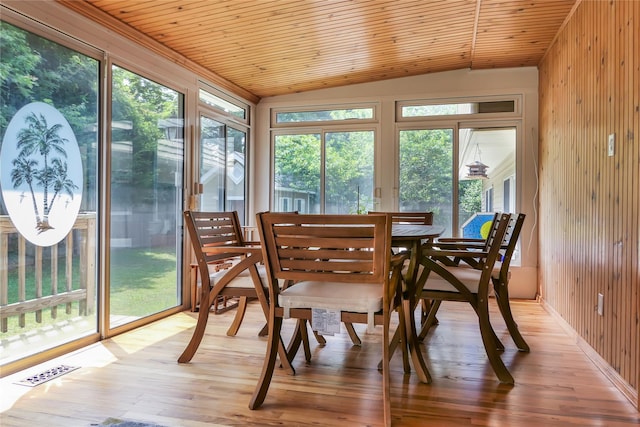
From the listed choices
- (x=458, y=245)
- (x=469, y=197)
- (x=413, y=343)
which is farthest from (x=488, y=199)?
(x=413, y=343)

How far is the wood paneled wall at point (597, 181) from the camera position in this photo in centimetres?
216

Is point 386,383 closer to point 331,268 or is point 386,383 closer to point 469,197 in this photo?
point 331,268

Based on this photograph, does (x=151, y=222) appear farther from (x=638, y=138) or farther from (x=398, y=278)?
Answer: (x=638, y=138)

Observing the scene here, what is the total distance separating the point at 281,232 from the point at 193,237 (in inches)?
36.3

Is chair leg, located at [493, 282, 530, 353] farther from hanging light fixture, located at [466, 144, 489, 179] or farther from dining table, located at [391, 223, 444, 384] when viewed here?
hanging light fixture, located at [466, 144, 489, 179]

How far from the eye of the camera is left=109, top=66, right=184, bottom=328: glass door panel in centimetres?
321

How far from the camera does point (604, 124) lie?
101 inches

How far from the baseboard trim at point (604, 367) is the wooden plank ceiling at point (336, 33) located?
2.47m

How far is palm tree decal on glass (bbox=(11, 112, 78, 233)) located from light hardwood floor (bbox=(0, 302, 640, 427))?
0.97 metres

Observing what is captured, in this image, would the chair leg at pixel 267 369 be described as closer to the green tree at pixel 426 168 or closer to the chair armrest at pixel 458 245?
the chair armrest at pixel 458 245

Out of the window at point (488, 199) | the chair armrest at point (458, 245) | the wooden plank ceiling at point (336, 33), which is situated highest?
the wooden plank ceiling at point (336, 33)

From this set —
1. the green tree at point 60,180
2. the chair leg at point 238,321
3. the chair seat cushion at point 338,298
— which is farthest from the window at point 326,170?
the chair seat cushion at point 338,298

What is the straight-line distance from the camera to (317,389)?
2186mm

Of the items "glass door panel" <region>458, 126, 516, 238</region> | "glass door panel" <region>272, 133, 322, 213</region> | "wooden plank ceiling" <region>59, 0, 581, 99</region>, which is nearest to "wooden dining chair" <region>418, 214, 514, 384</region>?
"wooden plank ceiling" <region>59, 0, 581, 99</region>
